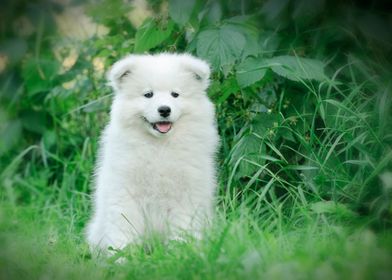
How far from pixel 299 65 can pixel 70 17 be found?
259cm

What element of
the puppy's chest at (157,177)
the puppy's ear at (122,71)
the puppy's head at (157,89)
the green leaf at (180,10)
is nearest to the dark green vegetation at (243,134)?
the green leaf at (180,10)

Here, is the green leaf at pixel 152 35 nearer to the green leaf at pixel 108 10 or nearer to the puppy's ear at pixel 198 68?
the puppy's ear at pixel 198 68

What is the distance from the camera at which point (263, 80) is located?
5.24 m

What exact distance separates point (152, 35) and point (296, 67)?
1.04 m

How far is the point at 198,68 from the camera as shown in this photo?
474cm

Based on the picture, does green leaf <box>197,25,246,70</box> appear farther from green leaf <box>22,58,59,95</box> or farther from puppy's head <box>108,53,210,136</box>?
green leaf <box>22,58,59,95</box>

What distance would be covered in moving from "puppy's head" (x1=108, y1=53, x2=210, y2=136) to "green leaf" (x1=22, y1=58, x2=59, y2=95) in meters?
1.94

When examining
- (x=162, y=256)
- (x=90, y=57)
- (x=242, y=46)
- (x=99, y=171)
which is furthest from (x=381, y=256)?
(x=90, y=57)

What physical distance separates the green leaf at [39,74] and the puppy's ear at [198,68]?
2172 millimetres

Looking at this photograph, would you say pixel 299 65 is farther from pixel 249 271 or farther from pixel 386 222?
pixel 249 271

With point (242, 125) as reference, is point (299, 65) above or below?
above

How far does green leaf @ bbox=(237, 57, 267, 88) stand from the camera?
4.88 m

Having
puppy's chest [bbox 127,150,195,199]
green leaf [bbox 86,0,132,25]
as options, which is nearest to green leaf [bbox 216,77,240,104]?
puppy's chest [bbox 127,150,195,199]

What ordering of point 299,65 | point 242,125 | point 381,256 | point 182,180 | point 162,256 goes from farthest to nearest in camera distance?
point 242,125 → point 299,65 → point 182,180 → point 162,256 → point 381,256
